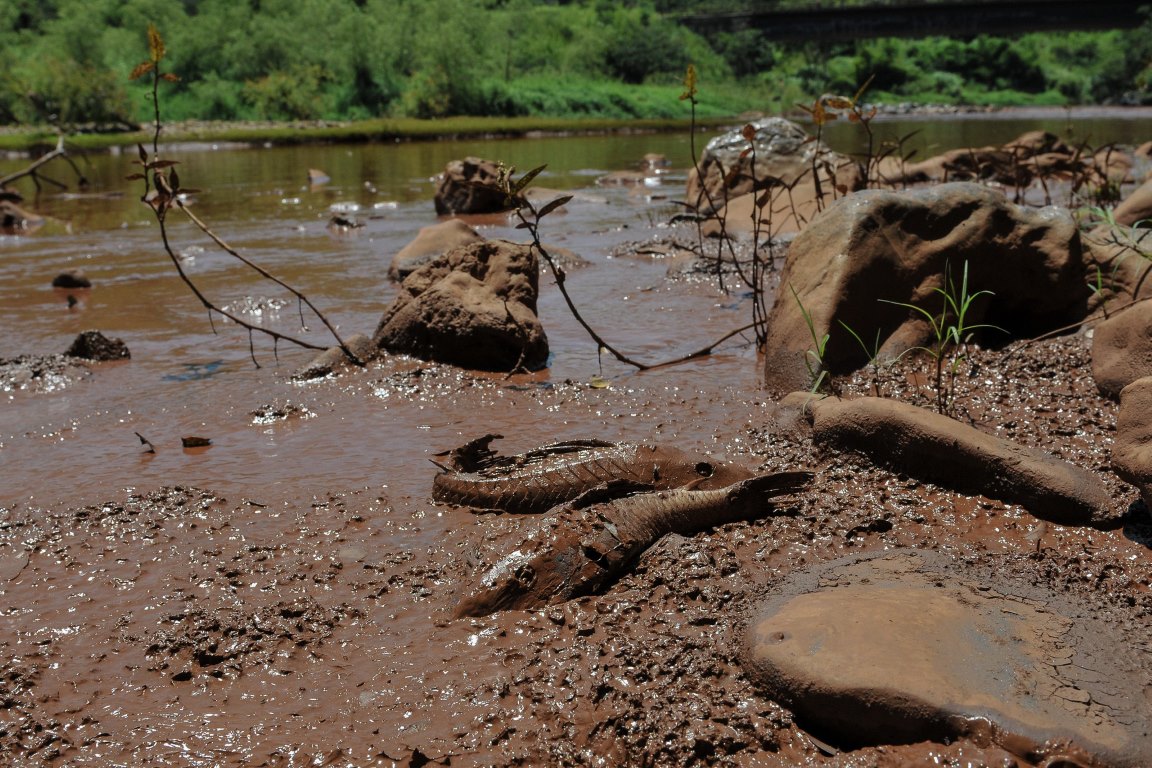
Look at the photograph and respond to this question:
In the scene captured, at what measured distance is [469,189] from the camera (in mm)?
14102

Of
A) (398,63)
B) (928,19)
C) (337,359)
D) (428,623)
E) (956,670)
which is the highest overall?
(928,19)

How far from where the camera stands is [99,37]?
50156 millimetres

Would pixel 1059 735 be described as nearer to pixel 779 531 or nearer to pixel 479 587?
pixel 779 531

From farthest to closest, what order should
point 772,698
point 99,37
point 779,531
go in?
point 99,37 → point 779,531 → point 772,698

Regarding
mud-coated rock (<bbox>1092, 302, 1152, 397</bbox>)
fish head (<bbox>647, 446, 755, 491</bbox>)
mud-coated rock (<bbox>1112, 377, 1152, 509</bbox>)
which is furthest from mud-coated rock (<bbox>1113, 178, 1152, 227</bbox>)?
fish head (<bbox>647, 446, 755, 491</bbox>)

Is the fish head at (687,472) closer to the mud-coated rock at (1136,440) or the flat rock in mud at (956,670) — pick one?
the flat rock in mud at (956,670)

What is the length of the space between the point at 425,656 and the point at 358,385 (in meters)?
3.04

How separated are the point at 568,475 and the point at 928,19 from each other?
76.9 meters

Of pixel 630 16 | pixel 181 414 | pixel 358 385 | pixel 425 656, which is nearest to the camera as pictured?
pixel 425 656

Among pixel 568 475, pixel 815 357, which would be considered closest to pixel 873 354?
pixel 815 357

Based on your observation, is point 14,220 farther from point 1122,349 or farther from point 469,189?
point 1122,349

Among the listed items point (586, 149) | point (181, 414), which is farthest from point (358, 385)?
point (586, 149)

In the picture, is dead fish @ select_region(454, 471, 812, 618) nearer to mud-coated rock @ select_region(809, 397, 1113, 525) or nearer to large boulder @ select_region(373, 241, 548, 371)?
mud-coated rock @ select_region(809, 397, 1113, 525)

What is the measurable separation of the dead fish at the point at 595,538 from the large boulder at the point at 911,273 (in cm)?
152
